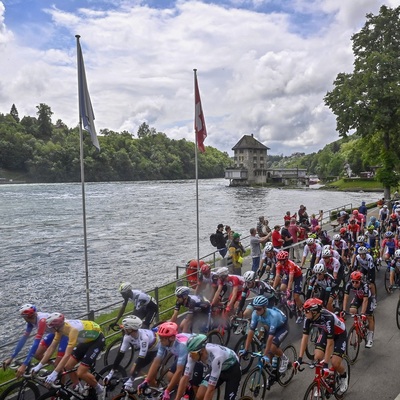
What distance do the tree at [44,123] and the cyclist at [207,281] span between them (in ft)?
479

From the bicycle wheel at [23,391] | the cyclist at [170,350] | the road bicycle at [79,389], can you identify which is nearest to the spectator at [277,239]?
the road bicycle at [79,389]

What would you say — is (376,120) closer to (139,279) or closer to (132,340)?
(139,279)

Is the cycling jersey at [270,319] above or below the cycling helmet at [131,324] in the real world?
below

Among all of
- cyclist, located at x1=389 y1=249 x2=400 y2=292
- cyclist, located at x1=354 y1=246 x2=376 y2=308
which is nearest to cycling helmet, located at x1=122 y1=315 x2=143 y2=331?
cyclist, located at x1=354 y1=246 x2=376 y2=308

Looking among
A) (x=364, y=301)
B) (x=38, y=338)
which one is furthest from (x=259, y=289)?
(x=38, y=338)

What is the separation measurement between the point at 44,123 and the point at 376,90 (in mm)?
134821

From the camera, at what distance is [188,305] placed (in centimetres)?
807

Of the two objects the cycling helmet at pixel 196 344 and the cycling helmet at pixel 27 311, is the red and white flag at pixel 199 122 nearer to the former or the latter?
the cycling helmet at pixel 27 311

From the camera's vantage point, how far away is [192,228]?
42.8 metres

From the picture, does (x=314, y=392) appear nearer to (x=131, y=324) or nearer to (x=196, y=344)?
(x=196, y=344)

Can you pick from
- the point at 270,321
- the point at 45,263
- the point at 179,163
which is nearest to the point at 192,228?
the point at 45,263

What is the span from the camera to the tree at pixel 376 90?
3172 centimetres

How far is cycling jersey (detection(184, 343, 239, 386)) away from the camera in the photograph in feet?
18.5

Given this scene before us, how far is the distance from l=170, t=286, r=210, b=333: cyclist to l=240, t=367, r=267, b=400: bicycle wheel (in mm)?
1679
